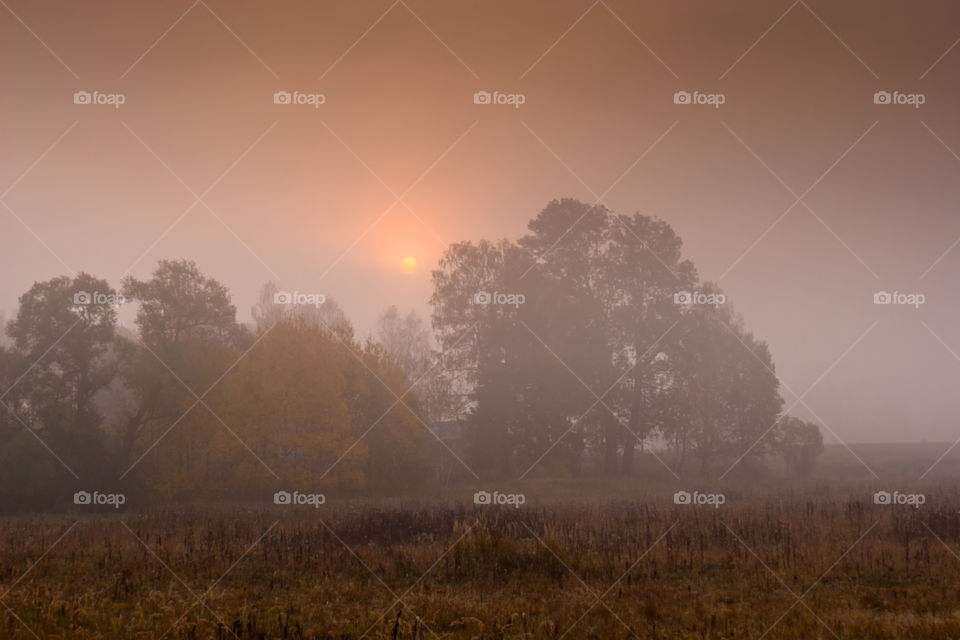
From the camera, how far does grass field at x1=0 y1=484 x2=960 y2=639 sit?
8.82 metres

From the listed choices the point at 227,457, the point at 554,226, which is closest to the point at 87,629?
the point at 227,457

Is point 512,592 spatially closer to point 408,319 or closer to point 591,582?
point 591,582

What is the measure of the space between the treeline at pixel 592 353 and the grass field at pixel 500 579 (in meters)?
20.8

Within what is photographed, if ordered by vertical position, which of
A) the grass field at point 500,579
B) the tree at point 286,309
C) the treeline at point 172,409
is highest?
the tree at point 286,309

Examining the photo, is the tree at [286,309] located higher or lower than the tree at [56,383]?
higher

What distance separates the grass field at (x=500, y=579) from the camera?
8820 mm

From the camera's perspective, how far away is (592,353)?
1583 inches

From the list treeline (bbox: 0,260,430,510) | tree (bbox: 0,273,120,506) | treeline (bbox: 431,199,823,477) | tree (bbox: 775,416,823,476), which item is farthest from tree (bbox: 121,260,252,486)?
tree (bbox: 775,416,823,476)

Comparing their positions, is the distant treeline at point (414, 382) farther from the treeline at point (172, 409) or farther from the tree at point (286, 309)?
the tree at point (286, 309)

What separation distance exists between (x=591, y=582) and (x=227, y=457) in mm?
25214

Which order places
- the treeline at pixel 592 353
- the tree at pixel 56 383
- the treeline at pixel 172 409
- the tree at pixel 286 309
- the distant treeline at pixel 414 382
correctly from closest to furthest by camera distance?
the tree at pixel 56 383 < the treeline at pixel 172 409 < the distant treeline at pixel 414 382 < the treeline at pixel 592 353 < the tree at pixel 286 309

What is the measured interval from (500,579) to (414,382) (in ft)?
111

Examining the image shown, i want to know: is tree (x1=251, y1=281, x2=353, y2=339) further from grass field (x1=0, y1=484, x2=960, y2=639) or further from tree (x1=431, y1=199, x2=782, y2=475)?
grass field (x1=0, y1=484, x2=960, y2=639)

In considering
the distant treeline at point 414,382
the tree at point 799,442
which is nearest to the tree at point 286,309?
the distant treeline at point 414,382
